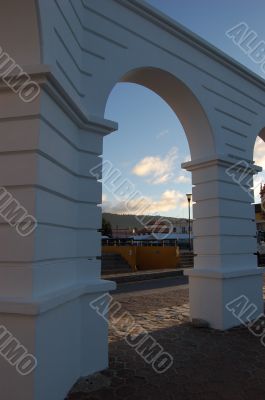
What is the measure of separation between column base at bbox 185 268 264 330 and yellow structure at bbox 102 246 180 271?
1178 cm

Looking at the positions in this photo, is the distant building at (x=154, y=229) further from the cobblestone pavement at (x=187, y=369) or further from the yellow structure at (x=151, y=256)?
the cobblestone pavement at (x=187, y=369)

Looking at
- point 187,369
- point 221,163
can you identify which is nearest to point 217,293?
point 187,369

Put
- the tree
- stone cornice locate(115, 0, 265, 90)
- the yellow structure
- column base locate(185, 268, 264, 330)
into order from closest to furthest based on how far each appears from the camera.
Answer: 1. stone cornice locate(115, 0, 265, 90)
2. column base locate(185, 268, 264, 330)
3. the yellow structure
4. the tree

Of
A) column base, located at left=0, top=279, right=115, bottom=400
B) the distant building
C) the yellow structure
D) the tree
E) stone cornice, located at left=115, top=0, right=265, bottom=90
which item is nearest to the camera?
column base, located at left=0, top=279, right=115, bottom=400

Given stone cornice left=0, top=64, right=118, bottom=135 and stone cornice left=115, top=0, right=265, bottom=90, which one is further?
stone cornice left=115, top=0, right=265, bottom=90

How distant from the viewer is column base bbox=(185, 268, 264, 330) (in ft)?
21.2

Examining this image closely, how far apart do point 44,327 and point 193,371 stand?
2.13 meters

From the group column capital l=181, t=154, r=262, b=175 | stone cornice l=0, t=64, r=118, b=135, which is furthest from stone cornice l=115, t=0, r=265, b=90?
stone cornice l=0, t=64, r=118, b=135

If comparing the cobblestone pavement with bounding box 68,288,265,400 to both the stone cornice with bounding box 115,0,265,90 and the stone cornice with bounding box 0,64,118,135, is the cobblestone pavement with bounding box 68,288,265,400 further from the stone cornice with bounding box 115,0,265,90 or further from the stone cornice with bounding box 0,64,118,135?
the stone cornice with bounding box 115,0,265,90

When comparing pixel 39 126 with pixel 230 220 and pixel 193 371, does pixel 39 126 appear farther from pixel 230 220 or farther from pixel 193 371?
pixel 230 220

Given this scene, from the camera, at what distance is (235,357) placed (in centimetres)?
505

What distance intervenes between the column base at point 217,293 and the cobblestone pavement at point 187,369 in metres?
0.25

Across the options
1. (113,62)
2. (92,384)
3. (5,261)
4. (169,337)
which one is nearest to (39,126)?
(5,261)

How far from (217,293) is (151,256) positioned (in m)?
13.2
